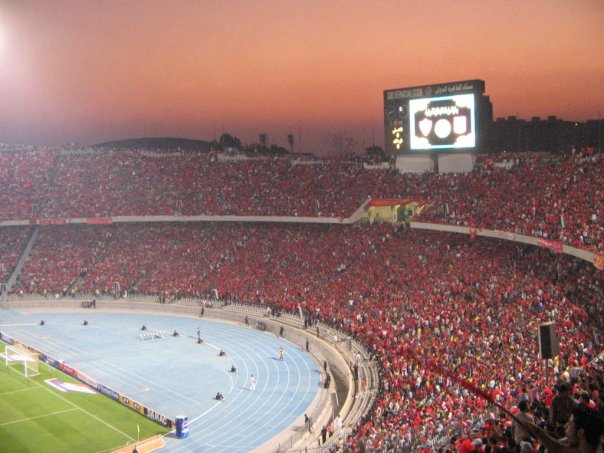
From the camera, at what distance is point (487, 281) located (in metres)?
31.0

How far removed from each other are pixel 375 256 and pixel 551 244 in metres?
13.9

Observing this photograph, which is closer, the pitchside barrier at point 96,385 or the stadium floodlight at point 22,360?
the pitchside barrier at point 96,385

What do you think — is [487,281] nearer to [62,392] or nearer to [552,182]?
[552,182]

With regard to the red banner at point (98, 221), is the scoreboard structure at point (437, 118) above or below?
above

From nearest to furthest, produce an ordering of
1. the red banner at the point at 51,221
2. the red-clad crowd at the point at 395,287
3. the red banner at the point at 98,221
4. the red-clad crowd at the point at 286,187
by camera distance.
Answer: the red-clad crowd at the point at 395,287 < the red-clad crowd at the point at 286,187 < the red banner at the point at 51,221 < the red banner at the point at 98,221

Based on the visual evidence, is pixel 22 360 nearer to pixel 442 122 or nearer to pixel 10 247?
pixel 10 247

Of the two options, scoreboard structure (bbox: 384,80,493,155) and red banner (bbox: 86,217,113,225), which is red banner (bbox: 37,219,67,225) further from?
scoreboard structure (bbox: 384,80,493,155)

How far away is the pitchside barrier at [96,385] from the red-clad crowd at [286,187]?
1906 cm

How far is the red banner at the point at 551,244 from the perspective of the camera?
28.7 meters

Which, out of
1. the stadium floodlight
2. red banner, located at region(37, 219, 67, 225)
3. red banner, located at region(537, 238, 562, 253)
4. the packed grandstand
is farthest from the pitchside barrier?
red banner, located at region(537, 238, 562, 253)

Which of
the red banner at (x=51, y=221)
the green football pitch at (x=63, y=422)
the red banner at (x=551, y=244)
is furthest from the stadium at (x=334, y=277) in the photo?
the green football pitch at (x=63, y=422)

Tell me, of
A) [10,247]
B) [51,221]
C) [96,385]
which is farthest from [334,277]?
[10,247]

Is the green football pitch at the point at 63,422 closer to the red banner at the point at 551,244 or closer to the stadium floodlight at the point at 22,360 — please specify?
the stadium floodlight at the point at 22,360

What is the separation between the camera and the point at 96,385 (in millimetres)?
29453
